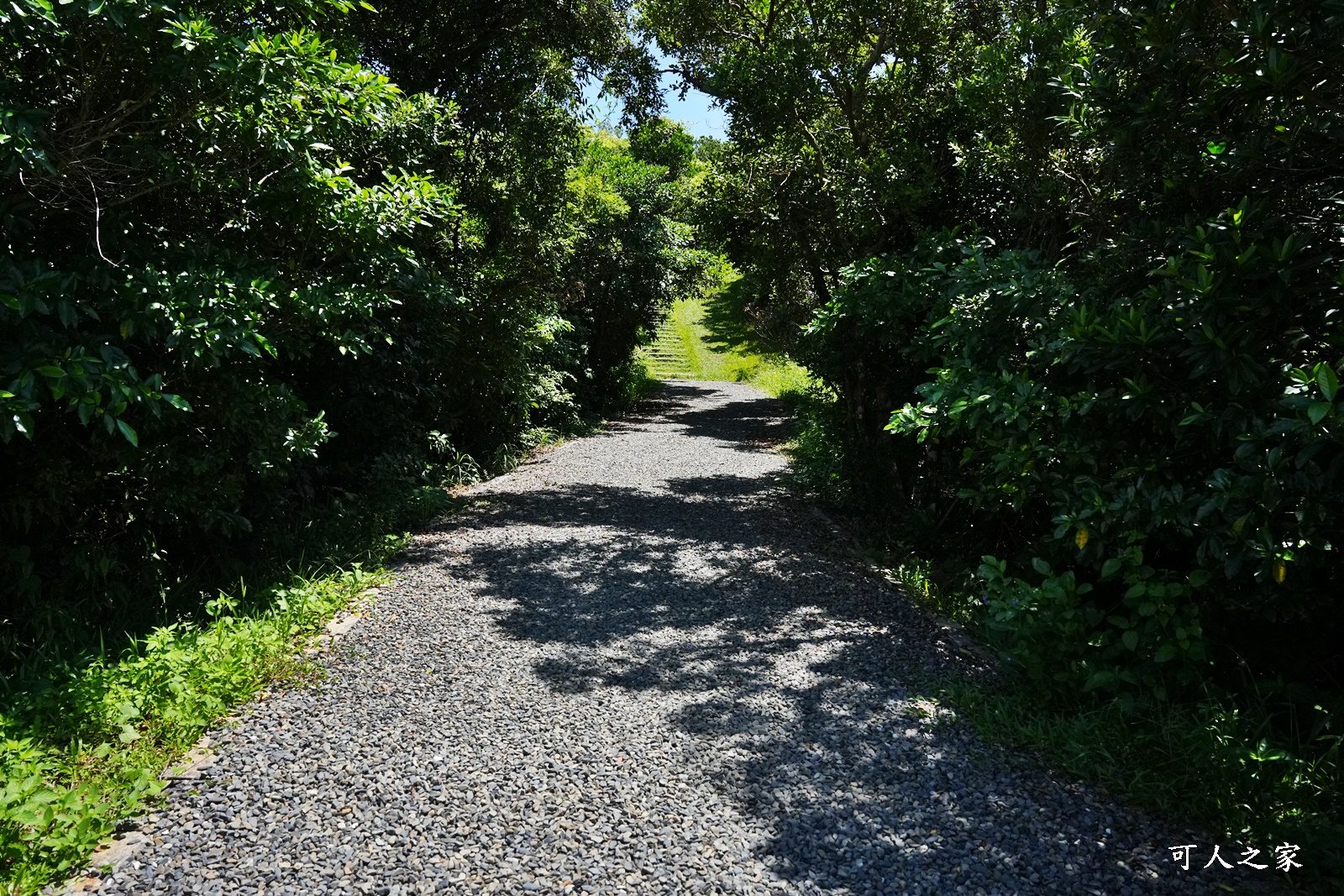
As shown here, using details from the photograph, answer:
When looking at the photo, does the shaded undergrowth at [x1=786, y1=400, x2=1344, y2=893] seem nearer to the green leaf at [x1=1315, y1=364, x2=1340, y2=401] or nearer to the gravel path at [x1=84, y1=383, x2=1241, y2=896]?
the gravel path at [x1=84, y1=383, x2=1241, y2=896]

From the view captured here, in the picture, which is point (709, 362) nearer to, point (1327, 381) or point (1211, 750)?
point (1211, 750)

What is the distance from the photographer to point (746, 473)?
9.79 m

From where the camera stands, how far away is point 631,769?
300cm

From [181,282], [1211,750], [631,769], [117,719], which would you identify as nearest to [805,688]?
[631,769]

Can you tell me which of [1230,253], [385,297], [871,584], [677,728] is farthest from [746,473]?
[1230,253]

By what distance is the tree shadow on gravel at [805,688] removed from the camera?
2520 mm

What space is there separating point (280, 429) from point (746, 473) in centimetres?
623

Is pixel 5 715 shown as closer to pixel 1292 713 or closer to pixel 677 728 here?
pixel 677 728

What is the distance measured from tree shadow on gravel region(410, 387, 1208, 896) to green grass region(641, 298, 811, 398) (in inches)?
484

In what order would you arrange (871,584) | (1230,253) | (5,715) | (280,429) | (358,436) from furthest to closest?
(358,436) → (871,584) → (280,429) → (5,715) → (1230,253)

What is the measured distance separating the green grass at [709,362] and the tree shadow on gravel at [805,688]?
1230 cm

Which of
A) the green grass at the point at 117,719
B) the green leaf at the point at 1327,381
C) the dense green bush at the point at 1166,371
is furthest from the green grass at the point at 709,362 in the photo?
the green leaf at the point at 1327,381

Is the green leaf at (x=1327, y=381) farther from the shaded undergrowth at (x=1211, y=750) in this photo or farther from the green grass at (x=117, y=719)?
the green grass at (x=117, y=719)

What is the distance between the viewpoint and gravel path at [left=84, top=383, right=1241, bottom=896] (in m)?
2.44
